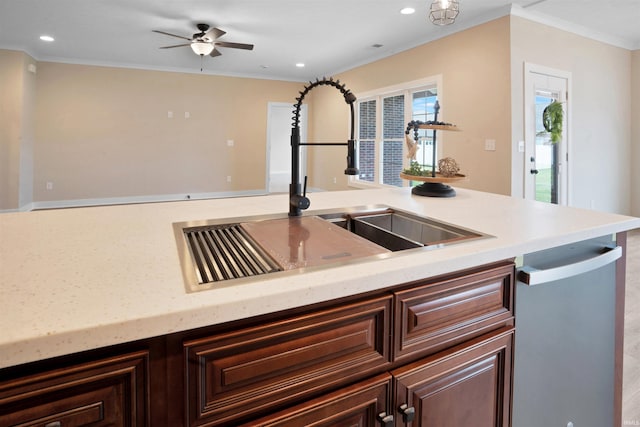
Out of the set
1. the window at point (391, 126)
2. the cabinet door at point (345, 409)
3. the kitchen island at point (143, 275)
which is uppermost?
the window at point (391, 126)

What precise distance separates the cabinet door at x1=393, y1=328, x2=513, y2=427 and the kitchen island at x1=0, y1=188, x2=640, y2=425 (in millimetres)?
71

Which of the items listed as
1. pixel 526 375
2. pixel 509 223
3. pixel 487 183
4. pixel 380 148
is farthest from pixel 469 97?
pixel 526 375

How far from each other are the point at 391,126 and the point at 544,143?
2291 millimetres

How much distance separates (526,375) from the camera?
1.08 meters

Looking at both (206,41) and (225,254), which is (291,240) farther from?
(206,41)

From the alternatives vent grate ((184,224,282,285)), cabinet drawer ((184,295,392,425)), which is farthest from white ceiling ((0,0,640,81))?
cabinet drawer ((184,295,392,425))

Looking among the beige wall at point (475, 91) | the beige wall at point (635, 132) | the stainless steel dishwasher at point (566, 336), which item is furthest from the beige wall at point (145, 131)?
the stainless steel dishwasher at point (566, 336)

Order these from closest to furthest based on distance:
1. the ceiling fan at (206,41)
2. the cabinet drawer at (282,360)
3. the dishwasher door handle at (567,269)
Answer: the cabinet drawer at (282,360)
the dishwasher door handle at (567,269)
the ceiling fan at (206,41)

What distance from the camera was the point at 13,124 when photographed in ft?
18.6

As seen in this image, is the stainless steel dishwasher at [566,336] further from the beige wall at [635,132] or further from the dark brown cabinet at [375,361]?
the beige wall at [635,132]

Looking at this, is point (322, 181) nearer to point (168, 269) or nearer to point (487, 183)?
point (487, 183)

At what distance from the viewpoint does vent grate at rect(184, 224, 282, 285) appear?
2.60 ft

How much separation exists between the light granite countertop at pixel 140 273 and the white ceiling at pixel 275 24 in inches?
132

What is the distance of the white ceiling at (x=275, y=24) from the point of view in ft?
12.7
